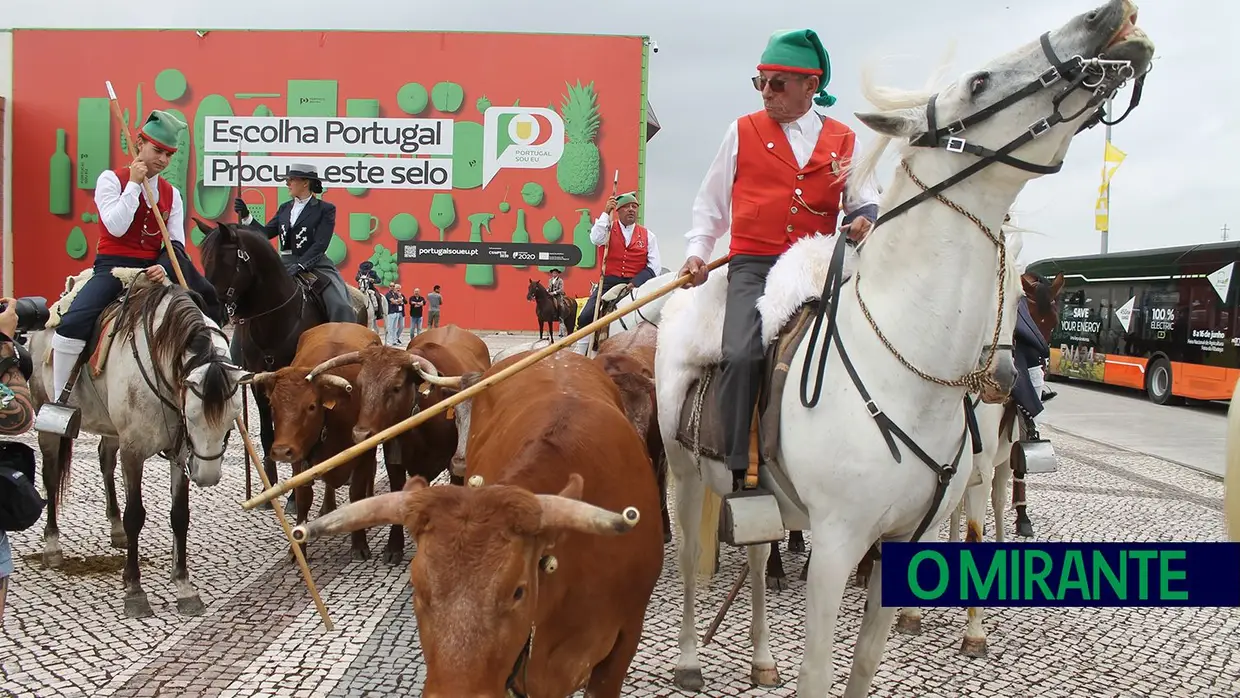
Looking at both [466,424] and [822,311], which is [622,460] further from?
[466,424]

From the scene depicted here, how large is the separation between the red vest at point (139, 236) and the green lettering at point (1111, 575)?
601cm

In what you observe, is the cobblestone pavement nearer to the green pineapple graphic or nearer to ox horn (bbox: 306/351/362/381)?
ox horn (bbox: 306/351/362/381)

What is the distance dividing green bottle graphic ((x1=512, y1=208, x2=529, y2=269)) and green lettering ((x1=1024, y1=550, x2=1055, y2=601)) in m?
30.0

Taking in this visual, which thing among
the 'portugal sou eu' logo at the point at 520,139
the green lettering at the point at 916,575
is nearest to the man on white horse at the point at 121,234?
the green lettering at the point at 916,575

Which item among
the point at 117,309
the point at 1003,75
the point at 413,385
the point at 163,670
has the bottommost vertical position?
the point at 163,670

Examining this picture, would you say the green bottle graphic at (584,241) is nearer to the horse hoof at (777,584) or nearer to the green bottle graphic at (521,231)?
the green bottle graphic at (521,231)

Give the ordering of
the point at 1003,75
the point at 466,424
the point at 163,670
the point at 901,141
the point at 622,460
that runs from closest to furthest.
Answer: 1. the point at 1003,75
2. the point at 901,141
3. the point at 622,460
4. the point at 163,670
5. the point at 466,424

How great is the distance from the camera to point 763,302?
3598mm

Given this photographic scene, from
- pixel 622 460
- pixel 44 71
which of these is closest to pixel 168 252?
pixel 622 460

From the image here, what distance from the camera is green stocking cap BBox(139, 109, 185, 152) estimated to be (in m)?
5.67

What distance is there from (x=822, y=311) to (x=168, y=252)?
471 cm

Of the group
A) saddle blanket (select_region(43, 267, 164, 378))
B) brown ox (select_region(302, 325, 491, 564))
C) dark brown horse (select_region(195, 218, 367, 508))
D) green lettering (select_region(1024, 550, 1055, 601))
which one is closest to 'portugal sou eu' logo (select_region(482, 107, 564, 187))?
dark brown horse (select_region(195, 218, 367, 508))

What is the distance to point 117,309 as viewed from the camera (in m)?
5.96

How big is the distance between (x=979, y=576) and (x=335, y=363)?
16.2ft
